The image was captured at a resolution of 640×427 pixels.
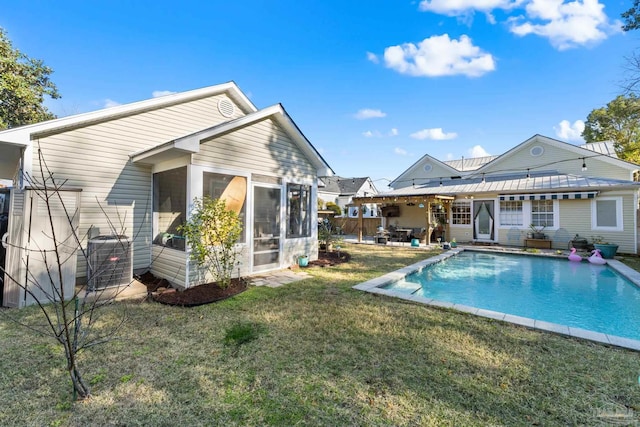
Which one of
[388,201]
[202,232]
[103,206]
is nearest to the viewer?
[202,232]

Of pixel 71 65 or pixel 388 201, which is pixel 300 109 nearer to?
pixel 388 201

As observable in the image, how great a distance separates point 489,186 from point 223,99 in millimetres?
14594

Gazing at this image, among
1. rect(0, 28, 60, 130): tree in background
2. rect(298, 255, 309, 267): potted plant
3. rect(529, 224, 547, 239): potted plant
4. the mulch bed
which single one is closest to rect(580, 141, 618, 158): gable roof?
rect(529, 224, 547, 239): potted plant

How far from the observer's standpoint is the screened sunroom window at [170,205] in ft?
20.9

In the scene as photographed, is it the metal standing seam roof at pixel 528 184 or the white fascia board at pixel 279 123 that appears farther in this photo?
the metal standing seam roof at pixel 528 184

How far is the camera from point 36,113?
17.6m

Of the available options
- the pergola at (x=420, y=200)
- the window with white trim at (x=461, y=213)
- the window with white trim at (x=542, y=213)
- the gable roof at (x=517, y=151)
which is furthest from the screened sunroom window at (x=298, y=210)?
the gable roof at (x=517, y=151)

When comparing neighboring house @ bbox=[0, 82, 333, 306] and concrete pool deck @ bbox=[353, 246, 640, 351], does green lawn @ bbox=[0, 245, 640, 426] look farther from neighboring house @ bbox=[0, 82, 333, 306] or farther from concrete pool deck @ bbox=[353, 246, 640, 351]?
neighboring house @ bbox=[0, 82, 333, 306]

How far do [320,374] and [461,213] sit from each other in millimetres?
16133

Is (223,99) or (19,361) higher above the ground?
(223,99)

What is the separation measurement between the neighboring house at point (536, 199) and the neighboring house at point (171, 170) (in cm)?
932

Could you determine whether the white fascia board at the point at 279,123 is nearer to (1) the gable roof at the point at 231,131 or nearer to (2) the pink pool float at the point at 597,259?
(1) the gable roof at the point at 231,131

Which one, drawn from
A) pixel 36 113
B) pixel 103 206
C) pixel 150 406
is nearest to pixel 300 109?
pixel 103 206

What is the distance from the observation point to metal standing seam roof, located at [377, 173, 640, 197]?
1224 cm
